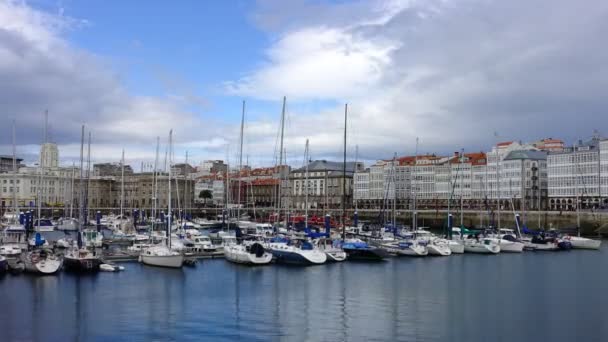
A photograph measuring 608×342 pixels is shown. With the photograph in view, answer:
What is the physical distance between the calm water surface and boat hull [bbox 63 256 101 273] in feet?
4.20

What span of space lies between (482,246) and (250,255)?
23.2 m

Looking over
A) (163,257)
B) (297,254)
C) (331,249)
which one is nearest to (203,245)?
(163,257)

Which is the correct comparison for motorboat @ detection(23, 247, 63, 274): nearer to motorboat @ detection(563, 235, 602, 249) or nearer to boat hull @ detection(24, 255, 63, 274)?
boat hull @ detection(24, 255, 63, 274)

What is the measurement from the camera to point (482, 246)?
5762cm

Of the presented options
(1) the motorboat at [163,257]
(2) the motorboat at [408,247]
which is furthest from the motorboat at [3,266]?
(2) the motorboat at [408,247]

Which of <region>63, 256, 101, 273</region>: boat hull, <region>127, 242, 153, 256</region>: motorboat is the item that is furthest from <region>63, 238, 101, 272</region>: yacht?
<region>127, 242, 153, 256</region>: motorboat

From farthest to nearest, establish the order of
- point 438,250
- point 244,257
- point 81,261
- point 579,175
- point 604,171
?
1. point 579,175
2. point 604,171
3. point 438,250
4. point 244,257
5. point 81,261

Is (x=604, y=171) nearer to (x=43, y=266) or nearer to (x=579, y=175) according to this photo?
(x=579, y=175)

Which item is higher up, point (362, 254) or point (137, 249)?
point (137, 249)

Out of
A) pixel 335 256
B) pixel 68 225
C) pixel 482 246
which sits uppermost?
pixel 68 225

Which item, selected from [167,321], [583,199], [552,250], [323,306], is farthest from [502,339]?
[583,199]

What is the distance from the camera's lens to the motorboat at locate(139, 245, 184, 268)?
42.5 metres

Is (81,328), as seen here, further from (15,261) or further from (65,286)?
(15,261)

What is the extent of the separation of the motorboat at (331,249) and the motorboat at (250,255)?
15.6 ft
